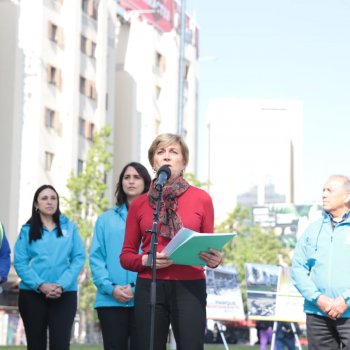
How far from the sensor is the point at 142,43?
80250mm

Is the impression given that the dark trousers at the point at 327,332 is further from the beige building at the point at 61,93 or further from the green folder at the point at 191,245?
the beige building at the point at 61,93

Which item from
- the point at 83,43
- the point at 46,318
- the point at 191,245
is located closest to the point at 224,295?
the point at 46,318

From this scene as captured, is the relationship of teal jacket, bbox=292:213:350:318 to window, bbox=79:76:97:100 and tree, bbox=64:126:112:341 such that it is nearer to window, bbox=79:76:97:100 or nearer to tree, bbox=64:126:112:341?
tree, bbox=64:126:112:341

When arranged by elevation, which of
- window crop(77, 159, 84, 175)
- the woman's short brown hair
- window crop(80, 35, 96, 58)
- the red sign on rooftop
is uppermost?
the red sign on rooftop

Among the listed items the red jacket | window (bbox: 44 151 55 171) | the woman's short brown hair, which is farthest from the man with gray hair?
window (bbox: 44 151 55 171)

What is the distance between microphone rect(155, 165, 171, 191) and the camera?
7.33 m

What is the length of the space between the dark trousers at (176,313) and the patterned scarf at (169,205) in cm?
34

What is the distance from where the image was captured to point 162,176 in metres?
7.39

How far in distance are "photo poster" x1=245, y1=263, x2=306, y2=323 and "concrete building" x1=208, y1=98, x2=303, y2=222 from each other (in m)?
163

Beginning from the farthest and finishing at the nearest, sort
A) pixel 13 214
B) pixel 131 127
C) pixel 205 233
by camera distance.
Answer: pixel 131 127 < pixel 13 214 < pixel 205 233

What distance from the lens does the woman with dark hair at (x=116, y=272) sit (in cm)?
1008

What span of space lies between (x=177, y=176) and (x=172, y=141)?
0.23 metres

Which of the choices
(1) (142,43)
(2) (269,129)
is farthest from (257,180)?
(1) (142,43)

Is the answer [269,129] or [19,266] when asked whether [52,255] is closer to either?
[19,266]
